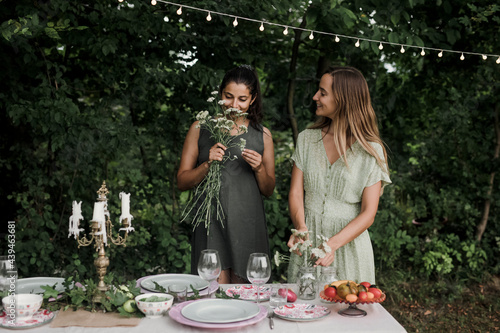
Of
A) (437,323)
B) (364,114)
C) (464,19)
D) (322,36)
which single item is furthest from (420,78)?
(364,114)

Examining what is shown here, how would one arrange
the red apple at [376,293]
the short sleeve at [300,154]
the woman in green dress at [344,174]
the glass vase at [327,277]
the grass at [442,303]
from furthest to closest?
the grass at [442,303] → the short sleeve at [300,154] → the woman in green dress at [344,174] → the glass vase at [327,277] → the red apple at [376,293]

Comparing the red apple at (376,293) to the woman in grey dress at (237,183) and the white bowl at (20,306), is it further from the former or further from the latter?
the white bowl at (20,306)

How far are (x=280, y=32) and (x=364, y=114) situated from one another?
229cm

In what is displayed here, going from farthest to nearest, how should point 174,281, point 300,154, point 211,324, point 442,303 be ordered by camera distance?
point 442,303, point 300,154, point 174,281, point 211,324

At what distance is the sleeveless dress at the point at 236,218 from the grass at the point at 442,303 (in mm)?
1994

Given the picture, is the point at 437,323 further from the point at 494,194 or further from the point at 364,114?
the point at 364,114

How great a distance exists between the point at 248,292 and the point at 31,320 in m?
0.81

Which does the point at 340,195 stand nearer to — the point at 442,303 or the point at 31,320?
A: the point at 31,320

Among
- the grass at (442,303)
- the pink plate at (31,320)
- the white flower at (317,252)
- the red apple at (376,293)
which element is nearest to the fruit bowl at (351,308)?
the red apple at (376,293)

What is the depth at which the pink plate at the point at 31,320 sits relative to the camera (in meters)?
1.68

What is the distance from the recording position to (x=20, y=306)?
1729 millimetres

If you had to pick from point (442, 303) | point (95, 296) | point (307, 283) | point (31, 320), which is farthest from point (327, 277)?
point (442, 303)

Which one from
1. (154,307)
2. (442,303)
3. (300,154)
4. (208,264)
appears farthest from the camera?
(442,303)

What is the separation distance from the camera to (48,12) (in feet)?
11.8
